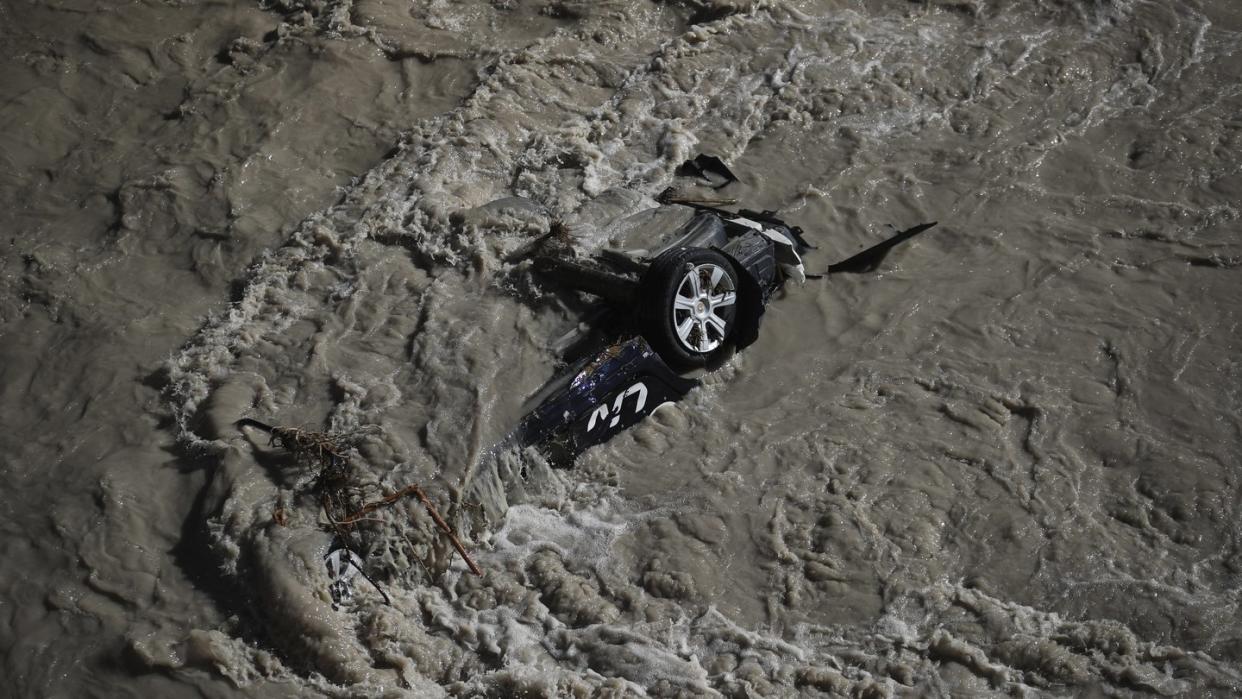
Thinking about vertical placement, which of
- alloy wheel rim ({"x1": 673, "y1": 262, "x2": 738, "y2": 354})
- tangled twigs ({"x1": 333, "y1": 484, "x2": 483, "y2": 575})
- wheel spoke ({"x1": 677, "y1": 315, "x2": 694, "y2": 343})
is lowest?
tangled twigs ({"x1": 333, "y1": 484, "x2": 483, "y2": 575})

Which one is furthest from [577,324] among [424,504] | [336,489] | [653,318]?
[336,489]

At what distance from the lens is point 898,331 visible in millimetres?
7871

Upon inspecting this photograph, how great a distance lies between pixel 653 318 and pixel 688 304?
0.84 feet

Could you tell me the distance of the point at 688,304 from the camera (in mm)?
Result: 7102

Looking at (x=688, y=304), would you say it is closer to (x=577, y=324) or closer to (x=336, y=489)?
(x=577, y=324)

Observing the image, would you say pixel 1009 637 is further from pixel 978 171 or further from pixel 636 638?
pixel 978 171

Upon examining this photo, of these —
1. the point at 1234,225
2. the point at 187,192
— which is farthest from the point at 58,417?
the point at 1234,225

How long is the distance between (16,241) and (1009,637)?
7.89 meters

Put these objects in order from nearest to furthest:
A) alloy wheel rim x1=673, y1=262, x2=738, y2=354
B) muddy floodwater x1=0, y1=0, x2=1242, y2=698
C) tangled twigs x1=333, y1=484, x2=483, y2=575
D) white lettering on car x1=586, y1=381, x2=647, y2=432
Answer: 1. muddy floodwater x1=0, y1=0, x2=1242, y2=698
2. tangled twigs x1=333, y1=484, x2=483, y2=575
3. white lettering on car x1=586, y1=381, x2=647, y2=432
4. alloy wheel rim x1=673, y1=262, x2=738, y2=354

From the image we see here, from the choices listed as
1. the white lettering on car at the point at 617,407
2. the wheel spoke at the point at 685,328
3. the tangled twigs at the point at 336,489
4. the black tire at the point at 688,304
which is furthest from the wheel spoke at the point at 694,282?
the tangled twigs at the point at 336,489

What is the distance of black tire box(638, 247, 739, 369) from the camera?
22.8 feet

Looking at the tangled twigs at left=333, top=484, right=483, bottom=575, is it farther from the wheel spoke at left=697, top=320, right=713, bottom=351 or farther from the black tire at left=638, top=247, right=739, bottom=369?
the wheel spoke at left=697, top=320, right=713, bottom=351

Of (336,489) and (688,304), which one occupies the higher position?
(688,304)

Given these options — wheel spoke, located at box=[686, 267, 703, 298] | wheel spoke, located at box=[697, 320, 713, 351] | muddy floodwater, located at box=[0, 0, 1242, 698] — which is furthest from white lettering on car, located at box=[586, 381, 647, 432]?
wheel spoke, located at box=[686, 267, 703, 298]
